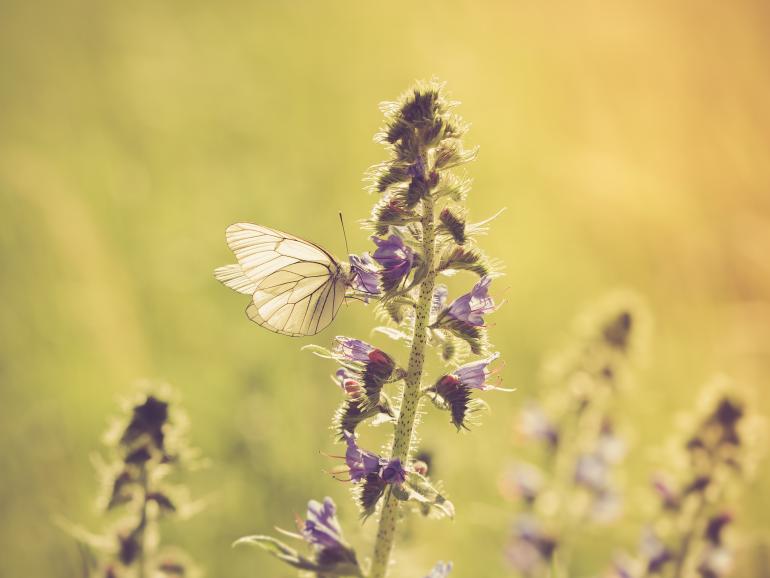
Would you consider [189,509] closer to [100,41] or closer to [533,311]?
[533,311]

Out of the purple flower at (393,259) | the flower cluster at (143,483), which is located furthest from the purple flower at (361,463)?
the flower cluster at (143,483)

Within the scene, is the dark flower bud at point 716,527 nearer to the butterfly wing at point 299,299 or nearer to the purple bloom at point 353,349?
the butterfly wing at point 299,299

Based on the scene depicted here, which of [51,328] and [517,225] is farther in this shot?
[517,225]

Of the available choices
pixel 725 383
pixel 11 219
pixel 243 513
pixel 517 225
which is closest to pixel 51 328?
pixel 11 219

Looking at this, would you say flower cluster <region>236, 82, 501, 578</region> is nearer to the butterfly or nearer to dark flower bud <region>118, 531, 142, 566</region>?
the butterfly

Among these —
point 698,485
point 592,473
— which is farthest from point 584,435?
point 698,485

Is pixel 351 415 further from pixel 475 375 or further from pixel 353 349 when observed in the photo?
pixel 475 375
